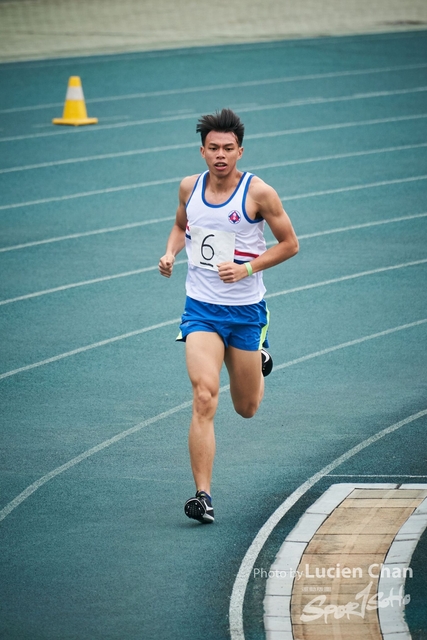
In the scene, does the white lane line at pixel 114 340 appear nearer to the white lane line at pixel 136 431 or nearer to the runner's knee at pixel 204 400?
the white lane line at pixel 136 431

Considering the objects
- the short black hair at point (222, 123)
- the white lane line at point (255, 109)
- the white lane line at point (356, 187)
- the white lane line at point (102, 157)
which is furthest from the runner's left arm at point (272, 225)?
the white lane line at point (255, 109)

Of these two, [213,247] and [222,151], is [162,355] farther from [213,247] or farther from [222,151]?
[222,151]

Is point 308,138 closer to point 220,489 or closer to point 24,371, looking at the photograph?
point 24,371

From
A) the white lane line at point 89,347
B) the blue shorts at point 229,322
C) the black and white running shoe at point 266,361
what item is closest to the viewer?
the blue shorts at point 229,322

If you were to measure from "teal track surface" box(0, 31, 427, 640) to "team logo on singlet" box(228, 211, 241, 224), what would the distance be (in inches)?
56.3

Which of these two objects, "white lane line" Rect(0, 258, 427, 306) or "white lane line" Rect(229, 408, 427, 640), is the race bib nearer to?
"white lane line" Rect(229, 408, 427, 640)

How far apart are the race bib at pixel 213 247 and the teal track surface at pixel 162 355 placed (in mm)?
1230

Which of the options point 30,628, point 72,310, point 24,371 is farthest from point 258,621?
point 72,310

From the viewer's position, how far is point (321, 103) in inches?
725

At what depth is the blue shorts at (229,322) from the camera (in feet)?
19.2

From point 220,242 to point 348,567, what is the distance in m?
1.75

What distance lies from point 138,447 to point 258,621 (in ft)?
7.29

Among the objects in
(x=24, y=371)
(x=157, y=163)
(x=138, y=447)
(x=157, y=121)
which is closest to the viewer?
(x=138, y=447)

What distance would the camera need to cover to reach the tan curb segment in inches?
180
